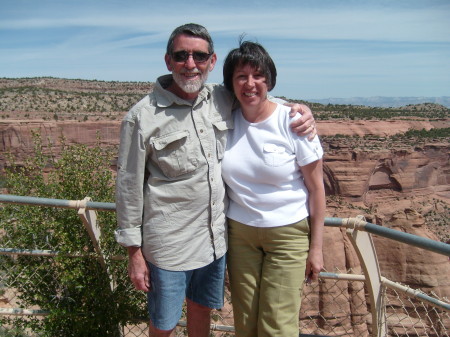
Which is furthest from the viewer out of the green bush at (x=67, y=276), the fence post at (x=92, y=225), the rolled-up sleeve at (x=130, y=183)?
the green bush at (x=67, y=276)

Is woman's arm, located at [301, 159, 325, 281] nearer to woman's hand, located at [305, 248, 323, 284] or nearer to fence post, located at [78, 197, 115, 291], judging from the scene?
woman's hand, located at [305, 248, 323, 284]

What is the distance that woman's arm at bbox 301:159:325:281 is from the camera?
8.63 ft

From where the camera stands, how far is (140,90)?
4825cm

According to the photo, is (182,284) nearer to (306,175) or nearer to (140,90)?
(306,175)

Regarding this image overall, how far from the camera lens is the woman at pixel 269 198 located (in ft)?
8.57

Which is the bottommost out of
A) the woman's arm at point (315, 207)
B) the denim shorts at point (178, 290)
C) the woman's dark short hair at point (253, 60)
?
the denim shorts at point (178, 290)

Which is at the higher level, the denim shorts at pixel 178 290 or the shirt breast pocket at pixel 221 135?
the shirt breast pocket at pixel 221 135

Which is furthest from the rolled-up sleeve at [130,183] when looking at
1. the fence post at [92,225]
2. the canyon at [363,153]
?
the canyon at [363,153]

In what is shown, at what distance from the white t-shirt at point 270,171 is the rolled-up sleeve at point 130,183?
515 millimetres

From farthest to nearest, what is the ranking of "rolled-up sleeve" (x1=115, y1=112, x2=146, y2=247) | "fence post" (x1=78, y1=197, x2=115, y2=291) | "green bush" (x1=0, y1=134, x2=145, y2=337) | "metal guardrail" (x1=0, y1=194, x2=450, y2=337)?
"green bush" (x1=0, y1=134, x2=145, y2=337), "fence post" (x1=78, y1=197, x2=115, y2=291), "metal guardrail" (x1=0, y1=194, x2=450, y2=337), "rolled-up sleeve" (x1=115, y1=112, x2=146, y2=247)

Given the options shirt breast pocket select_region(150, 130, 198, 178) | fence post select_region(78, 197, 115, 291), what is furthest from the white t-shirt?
fence post select_region(78, 197, 115, 291)

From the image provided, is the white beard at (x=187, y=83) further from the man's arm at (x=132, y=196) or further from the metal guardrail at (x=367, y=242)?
the metal guardrail at (x=367, y=242)

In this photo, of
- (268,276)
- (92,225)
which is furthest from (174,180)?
(92,225)

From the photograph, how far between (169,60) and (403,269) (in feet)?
47.6
